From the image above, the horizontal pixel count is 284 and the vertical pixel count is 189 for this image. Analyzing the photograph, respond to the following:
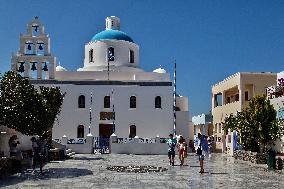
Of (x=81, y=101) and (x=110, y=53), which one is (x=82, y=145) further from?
(x=110, y=53)

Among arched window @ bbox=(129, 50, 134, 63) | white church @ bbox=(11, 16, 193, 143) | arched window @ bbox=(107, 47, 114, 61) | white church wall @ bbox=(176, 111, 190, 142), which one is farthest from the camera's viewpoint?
arched window @ bbox=(129, 50, 134, 63)

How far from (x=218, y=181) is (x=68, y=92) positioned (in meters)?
27.8

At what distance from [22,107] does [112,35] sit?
74.2 feet

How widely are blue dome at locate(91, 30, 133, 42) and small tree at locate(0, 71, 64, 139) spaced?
20.4 meters

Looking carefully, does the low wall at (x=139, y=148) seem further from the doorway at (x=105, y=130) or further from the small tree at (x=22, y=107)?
the small tree at (x=22, y=107)

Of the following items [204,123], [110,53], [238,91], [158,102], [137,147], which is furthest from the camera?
[204,123]

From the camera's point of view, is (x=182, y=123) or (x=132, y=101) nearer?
(x=132, y=101)

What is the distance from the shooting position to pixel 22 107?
22109 millimetres

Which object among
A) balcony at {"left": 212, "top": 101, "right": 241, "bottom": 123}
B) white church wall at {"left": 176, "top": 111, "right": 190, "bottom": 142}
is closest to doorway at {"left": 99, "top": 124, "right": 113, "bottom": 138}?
white church wall at {"left": 176, "top": 111, "right": 190, "bottom": 142}

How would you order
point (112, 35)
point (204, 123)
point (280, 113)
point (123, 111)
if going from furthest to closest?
point (204, 123) → point (112, 35) → point (123, 111) → point (280, 113)

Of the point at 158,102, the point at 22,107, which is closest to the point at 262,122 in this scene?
the point at 22,107

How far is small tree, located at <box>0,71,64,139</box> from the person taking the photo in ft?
72.2

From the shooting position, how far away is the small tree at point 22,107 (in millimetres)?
22016

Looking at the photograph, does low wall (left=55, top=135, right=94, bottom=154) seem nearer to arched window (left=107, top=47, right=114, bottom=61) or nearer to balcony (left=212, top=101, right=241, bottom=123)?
arched window (left=107, top=47, right=114, bottom=61)
